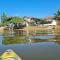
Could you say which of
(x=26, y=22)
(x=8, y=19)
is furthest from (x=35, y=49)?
(x=8, y=19)

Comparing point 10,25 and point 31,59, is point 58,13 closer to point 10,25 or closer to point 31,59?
point 10,25

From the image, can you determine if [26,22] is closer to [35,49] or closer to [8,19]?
[8,19]

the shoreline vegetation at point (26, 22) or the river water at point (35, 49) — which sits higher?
the shoreline vegetation at point (26, 22)

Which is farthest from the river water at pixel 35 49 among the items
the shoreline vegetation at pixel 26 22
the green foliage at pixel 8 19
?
the green foliage at pixel 8 19

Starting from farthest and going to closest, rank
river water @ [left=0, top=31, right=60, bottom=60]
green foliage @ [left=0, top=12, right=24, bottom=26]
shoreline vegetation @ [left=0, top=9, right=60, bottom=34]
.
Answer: green foliage @ [left=0, top=12, right=24, bottom=26]
shoreline vegetation @ [left=0, top=9, right=60, bottom=34]
river water @ [left=0, top=31, right=60, bottom=60]

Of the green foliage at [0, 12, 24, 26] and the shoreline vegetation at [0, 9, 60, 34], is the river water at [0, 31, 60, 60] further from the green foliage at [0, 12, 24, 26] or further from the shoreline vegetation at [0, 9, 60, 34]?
the green foliage at [0, 12, 24, 26]

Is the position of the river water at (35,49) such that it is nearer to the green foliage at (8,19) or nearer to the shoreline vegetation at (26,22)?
the shoreline vegetation at (26,22)

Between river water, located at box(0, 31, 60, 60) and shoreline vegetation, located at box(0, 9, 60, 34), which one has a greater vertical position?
shoreline vegetation, located at box(0, 9, 60, 34)

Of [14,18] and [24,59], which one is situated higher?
[14,18]

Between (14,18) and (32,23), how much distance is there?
7.11 metres

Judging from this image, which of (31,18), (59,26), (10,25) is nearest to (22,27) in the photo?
(10,25)

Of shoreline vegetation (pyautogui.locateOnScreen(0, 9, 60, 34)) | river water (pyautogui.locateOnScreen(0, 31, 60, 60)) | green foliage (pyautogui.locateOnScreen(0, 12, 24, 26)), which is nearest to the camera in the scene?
river water (pyautogui.locateOnScreen(0, 31, 60, 60))

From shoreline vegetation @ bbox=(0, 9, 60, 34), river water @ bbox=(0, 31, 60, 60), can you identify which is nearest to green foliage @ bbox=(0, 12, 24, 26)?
shoreline vegetation @ bbox=(0, 9, 60, 34)

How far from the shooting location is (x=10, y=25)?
77.9 metres
